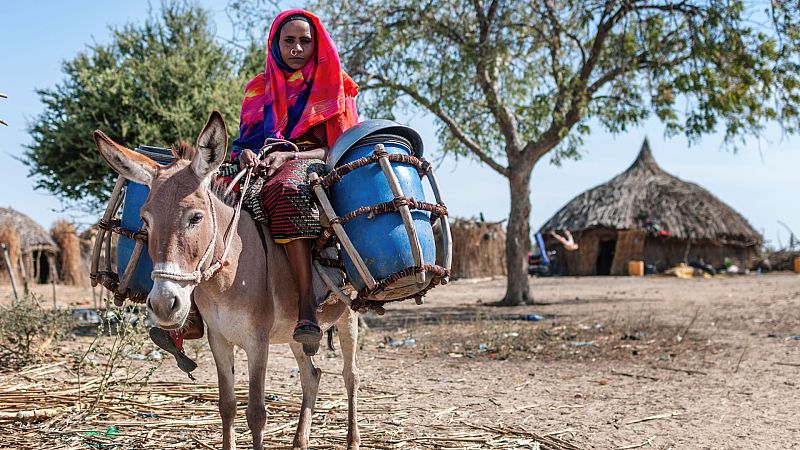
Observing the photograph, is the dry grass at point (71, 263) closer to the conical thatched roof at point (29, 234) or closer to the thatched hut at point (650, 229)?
the conical thatched roof at point (29, 234)

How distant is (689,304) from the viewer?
14.9 m

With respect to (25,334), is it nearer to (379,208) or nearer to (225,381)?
(225,381)

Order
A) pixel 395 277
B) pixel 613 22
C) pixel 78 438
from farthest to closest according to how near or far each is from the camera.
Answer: pixel 613 22
pixel 78 438
pixel 395 277

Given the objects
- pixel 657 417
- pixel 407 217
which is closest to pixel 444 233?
pixel 407 217

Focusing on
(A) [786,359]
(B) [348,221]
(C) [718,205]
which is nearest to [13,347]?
(B) [348,221]

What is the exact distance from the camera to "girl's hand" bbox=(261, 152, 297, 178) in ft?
12.3

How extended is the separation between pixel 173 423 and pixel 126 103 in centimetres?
852

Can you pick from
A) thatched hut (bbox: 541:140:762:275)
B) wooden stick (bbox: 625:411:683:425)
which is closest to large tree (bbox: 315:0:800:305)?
wooden stick (bbox: 625:411:683:425)

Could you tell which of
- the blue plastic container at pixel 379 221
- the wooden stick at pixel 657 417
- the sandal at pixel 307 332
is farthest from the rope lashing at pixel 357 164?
the wooden stick at pixel 657 417

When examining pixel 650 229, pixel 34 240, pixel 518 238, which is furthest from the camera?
pixel 650 229

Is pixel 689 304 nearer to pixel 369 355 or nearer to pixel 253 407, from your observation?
pixel 369 355

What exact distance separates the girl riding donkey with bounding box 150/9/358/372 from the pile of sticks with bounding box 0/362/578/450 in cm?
120

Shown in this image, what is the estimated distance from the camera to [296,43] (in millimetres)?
4195

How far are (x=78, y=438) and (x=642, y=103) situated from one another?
1240cm
